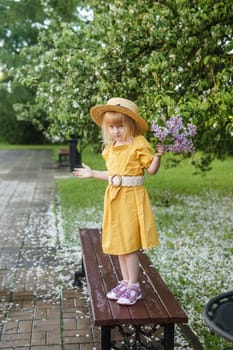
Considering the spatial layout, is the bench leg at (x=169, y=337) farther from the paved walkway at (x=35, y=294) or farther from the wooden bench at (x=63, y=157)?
the wooden bench at (x=63, y=157)

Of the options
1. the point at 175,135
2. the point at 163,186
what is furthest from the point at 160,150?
the point at 163,186

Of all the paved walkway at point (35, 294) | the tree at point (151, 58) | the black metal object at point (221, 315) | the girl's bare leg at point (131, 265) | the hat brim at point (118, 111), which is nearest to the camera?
the black metal object at point (221, 315)

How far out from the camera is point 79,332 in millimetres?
4289

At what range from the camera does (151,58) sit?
6.13 meters

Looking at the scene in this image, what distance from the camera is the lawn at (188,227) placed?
5367 millimetres

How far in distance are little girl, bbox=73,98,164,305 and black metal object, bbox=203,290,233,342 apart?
3.27ft

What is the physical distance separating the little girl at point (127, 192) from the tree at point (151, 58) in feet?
5.15

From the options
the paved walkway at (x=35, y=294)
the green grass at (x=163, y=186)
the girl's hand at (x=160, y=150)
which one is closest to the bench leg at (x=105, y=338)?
the paved walkway at (x=35, y=294)

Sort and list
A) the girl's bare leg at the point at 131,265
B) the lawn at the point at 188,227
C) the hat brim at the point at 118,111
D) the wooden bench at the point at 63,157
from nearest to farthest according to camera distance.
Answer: the hat brim at the point at 118,111
the girl's bare leg at the point at 131,265
the lawn at the point at 188,227
the wooden bench at the point at 63,157

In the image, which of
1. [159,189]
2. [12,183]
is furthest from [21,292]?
[12,183]

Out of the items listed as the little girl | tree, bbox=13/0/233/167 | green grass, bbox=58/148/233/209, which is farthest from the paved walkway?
tree, bbox=13/0/233/167

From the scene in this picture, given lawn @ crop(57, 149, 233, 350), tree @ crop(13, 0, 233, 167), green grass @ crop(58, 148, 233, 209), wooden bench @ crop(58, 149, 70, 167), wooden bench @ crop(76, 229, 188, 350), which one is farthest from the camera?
wooden bench @ crop(58, 149, 70, 167)

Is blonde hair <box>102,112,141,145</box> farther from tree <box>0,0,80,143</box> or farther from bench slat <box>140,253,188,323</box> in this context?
tree <box>0,0,80,143</box>

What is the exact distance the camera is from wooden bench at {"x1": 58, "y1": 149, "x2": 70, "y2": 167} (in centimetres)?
1991
